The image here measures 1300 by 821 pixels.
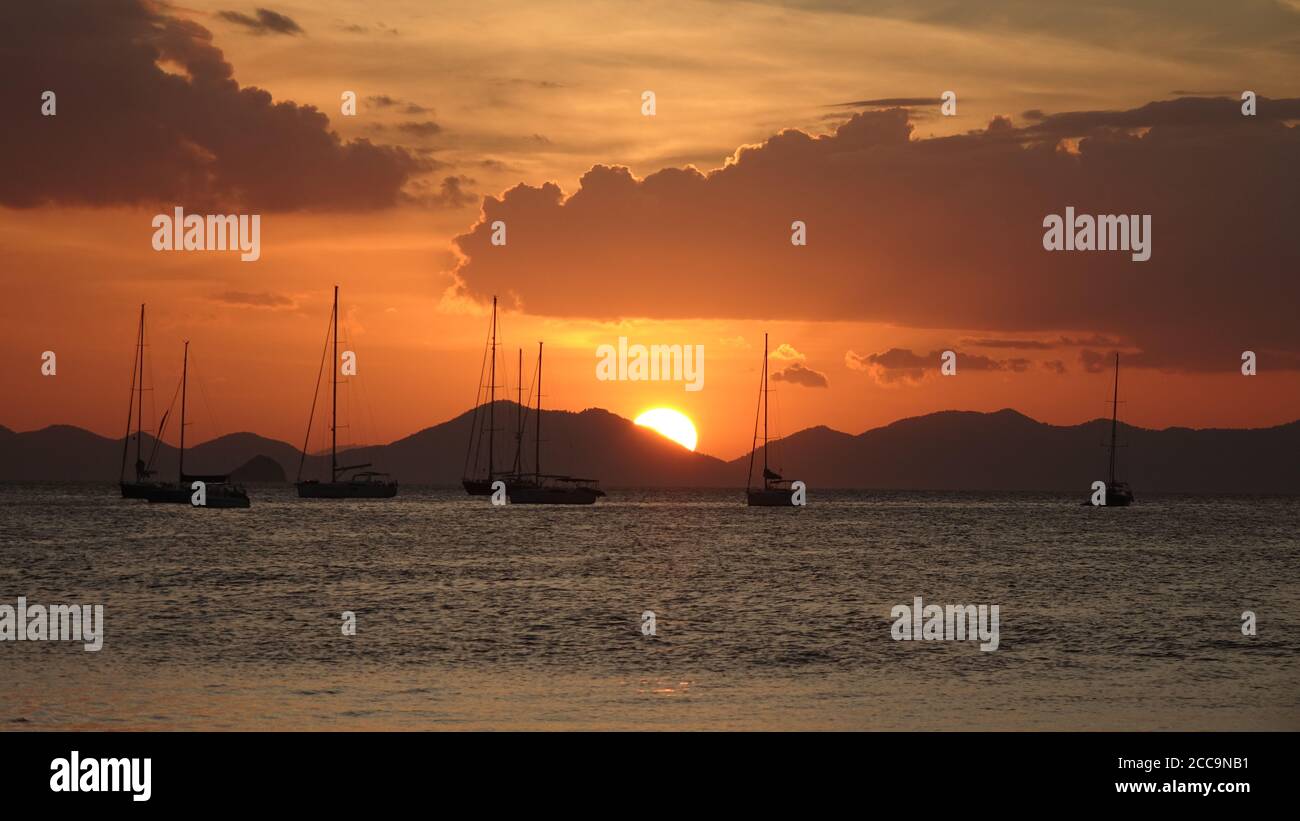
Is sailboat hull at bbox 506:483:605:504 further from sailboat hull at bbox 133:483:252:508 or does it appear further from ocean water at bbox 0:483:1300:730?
ocean water at bbox 0:483:1300:730

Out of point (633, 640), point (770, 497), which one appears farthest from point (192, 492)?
point (633, 640)

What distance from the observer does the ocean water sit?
31.1 metres

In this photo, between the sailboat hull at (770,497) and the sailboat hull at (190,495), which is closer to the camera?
the sailboat hull at (190,495)

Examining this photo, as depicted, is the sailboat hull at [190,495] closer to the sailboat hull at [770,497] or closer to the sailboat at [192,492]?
the sailboat at [192,492]

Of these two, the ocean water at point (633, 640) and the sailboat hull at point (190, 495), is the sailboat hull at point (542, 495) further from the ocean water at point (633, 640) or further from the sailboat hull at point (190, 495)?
the ocean water at point (633, 640)

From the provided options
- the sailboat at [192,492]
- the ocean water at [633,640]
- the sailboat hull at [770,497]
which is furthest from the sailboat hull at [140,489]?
the ocean water at [633,640]

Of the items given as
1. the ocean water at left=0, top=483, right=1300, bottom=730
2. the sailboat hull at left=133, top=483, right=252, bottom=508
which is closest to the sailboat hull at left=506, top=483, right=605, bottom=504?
the sailboat hull at left=133, top=483, right=252, bottom=508

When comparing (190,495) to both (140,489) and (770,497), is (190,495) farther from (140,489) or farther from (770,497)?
(770,497)

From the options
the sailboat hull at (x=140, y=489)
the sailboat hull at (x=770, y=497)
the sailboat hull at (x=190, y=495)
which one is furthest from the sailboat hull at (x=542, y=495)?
the sailboat hull at (x=140, y=489)

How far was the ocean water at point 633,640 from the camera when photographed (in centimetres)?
3108
